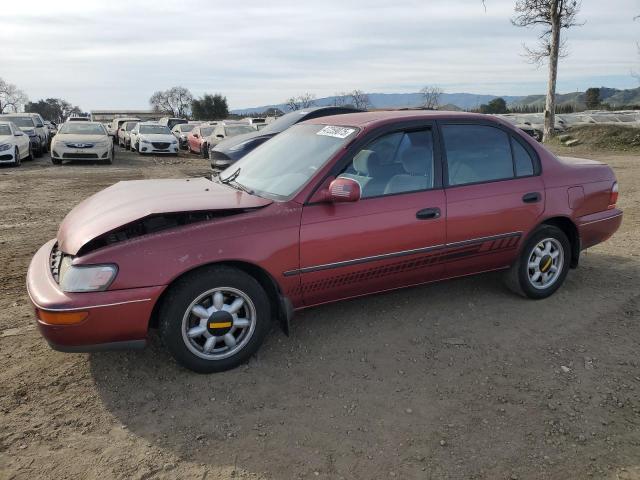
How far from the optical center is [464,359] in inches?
140

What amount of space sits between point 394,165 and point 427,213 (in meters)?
0.44

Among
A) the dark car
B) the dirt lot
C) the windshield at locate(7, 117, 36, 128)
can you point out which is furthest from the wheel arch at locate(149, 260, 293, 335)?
the windshield at locate(7, 117, 36, 128)

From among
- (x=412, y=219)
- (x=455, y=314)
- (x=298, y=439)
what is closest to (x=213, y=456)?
(x=298, y=439)

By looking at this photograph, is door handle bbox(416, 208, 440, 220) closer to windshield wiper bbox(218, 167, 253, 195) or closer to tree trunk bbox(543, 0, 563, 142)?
windshield wiper bbox(218, 167, 253, 195)

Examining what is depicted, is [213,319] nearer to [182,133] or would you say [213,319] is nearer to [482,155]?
[482,155]

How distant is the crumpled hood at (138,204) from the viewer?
130 inches

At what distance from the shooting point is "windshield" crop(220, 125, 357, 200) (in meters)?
3.72

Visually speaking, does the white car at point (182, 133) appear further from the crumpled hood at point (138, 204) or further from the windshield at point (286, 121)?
the crumpled hood at point (138, 204)

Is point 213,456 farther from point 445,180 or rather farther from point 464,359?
point 445,180

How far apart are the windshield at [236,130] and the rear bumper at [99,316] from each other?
16.0 m

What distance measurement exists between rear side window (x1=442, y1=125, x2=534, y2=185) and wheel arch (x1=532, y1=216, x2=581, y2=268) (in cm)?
54

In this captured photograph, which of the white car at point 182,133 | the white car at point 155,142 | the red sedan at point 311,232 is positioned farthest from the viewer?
the white car at point 182,133

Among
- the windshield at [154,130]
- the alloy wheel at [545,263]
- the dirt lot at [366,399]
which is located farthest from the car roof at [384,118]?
the windshield at [154,130]

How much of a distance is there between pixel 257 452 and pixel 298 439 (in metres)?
0.23
